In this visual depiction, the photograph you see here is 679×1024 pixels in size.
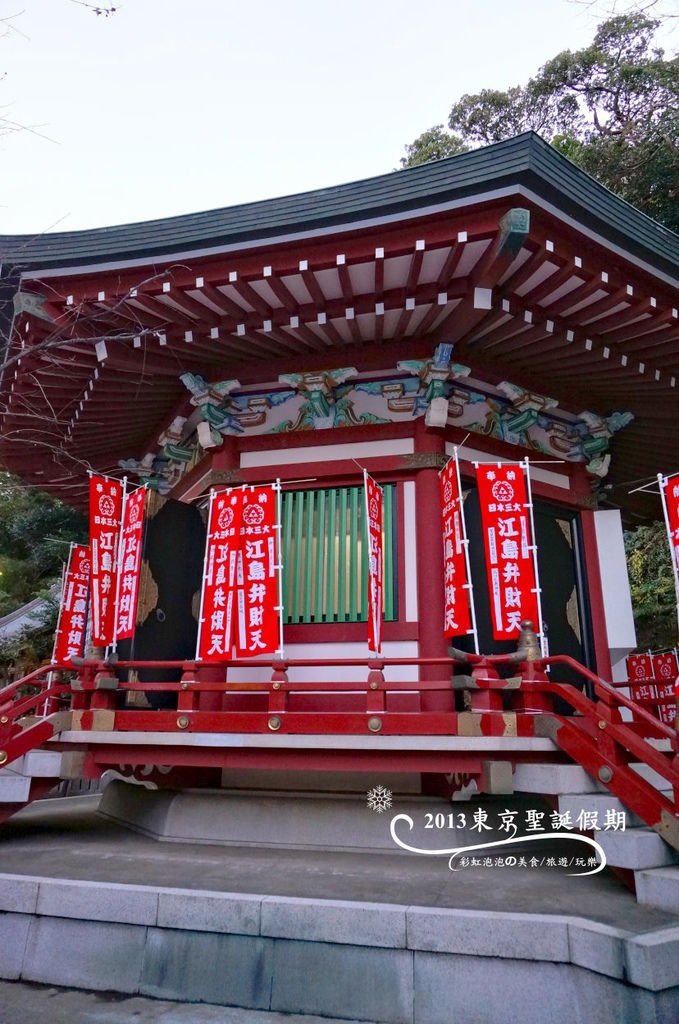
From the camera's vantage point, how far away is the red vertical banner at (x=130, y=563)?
23.6 feet

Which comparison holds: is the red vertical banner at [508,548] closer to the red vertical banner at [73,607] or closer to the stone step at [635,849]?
the stone step at [635,849]

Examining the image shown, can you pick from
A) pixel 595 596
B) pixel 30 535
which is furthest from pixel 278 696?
pixel 30 535

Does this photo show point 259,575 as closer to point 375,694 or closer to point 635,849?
point 375,694

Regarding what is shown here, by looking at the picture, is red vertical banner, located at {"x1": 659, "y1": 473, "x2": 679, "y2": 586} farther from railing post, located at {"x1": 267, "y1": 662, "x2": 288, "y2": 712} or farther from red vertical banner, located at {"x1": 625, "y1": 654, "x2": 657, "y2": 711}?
red vertical banner, located at {"x1": 625, "y1": 654, "x2": 657, "y2": 711}

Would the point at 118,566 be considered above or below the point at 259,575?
above

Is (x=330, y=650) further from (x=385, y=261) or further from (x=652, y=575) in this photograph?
(x=652, y=575)

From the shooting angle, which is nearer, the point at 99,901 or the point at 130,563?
the point at 99,901

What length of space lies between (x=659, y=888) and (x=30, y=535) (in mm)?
22823

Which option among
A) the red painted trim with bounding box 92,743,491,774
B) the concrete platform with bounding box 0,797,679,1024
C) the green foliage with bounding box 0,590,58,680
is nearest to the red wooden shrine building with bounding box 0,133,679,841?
the red painted trim with bounding box 92,743,491,774

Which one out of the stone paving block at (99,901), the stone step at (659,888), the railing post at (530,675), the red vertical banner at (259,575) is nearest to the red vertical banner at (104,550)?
the red vertical banner at (259,575)

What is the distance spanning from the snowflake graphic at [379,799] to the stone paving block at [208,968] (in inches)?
80.3

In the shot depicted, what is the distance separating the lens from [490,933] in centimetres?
388

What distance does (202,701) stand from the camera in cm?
715

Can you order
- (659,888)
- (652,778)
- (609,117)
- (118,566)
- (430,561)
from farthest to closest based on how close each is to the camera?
(609,117) → (118,566) → (430,561) → (652,778) → (659,888)
